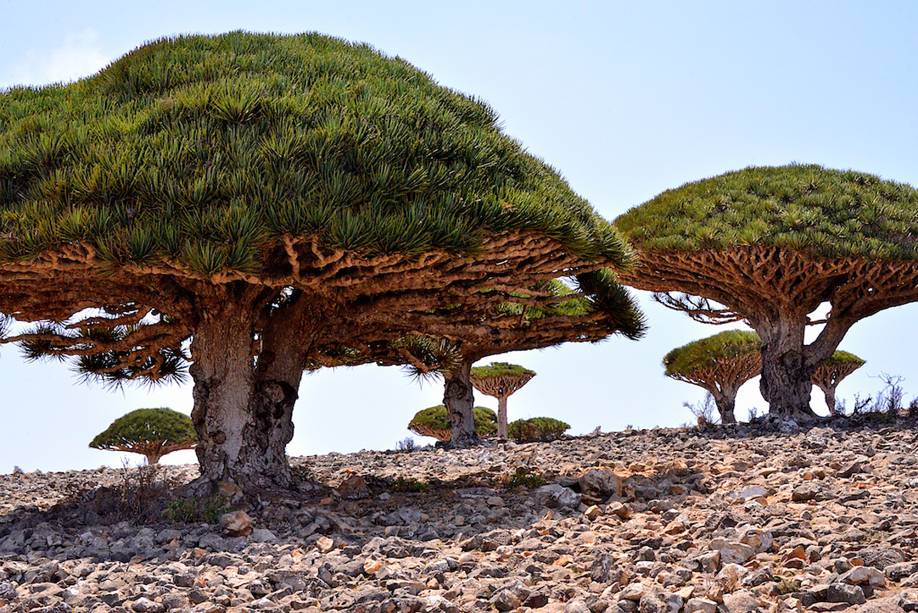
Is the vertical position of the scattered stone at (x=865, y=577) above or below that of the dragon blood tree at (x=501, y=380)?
below

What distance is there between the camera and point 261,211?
688cm

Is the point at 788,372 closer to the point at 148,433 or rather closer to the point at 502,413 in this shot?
the point at 502,413

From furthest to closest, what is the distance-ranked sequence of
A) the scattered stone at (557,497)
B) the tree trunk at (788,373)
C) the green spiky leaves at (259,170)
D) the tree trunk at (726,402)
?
the tree trunk at (726,402)
the tree trunk at (788,373)
the scattered stone at (557,497)
the green spiky leaves at (259,170)

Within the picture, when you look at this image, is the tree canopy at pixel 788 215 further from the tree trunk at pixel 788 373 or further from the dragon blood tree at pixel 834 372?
the dragon blood tree at pixel 834 372

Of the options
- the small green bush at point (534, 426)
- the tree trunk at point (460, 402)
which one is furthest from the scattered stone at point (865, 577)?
the small green bush at point (534, 426)

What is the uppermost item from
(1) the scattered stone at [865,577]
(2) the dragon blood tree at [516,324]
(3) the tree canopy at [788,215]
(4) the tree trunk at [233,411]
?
(3) the tree canopy at [788,215]

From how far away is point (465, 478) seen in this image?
31.9 ft

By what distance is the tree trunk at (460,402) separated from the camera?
16.4 metres

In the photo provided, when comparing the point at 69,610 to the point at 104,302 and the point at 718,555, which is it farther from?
the point at 104,302

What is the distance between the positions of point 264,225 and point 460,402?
10.4 meters

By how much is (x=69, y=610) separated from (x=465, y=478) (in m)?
5.10

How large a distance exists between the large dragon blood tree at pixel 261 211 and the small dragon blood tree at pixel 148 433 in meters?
12.8

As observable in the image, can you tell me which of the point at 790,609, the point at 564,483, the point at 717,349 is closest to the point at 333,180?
the point at 564,483

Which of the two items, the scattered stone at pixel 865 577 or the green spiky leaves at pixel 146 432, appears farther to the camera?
the green spiky leaves at pixel 146 432
